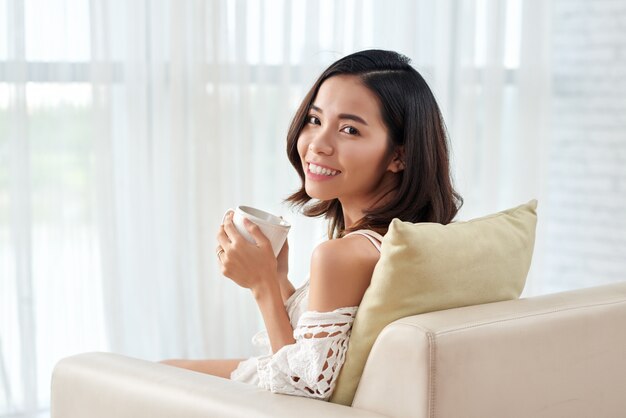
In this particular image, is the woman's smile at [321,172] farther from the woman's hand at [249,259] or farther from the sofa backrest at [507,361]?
the sofa backrest at [507,361]

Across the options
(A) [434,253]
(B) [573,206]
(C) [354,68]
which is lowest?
(B) [573,206]

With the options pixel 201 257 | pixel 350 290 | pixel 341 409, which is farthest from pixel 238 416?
pixel 201 257

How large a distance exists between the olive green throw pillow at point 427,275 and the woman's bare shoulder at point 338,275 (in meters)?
0.05

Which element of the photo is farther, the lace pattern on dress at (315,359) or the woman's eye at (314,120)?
the woman's eye at (314,120)

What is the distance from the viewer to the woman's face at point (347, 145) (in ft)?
6.29

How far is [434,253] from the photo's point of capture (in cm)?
163

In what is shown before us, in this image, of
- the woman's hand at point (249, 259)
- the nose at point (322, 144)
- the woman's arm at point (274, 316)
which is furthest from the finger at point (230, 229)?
the nose at point (322, 144)

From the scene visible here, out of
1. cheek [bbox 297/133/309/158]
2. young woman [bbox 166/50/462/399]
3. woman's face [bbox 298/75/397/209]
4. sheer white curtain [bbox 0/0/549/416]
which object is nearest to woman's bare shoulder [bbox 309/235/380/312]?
young woman [bbox 166/50/462/399]

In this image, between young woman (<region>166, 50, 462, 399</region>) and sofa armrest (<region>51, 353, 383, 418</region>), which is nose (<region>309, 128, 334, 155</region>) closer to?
young woman (<region>166, 50, 462, 399</region>)

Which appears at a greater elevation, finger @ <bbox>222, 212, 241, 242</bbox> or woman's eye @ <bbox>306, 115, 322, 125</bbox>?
woman's eye @ <bbox>306, 115, 322, 125</bbox>

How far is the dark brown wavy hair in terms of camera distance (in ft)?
6.31

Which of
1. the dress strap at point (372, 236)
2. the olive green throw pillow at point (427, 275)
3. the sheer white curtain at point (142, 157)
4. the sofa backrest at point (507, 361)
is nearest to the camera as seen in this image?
the sofa backrest at point (507, 361)

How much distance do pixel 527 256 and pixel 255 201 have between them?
200 centimetres

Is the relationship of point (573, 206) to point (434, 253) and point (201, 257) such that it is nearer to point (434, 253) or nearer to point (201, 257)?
point (201, 257)
